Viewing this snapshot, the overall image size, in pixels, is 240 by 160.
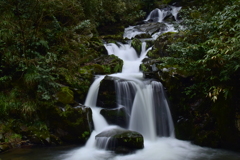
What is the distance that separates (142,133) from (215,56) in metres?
3.45

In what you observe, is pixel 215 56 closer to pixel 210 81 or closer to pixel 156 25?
pixel 210 81

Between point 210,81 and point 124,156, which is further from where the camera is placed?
point 210,81

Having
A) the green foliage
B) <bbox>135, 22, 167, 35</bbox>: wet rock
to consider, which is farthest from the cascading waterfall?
<bbox>135, 22, 167, 35</bbox>: wet rock

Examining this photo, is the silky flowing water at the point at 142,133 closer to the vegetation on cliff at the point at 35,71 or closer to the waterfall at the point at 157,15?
the vegetation on cliff at the point at 35,71

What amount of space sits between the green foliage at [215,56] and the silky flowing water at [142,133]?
1331 mm

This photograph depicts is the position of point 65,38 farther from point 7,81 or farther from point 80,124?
point 80,124

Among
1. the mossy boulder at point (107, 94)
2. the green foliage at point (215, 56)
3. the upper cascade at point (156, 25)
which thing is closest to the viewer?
the green foliage at point (215, 56)

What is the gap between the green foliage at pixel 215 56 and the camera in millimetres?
5512

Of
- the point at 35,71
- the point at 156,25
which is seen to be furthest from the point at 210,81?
the point at 156,25

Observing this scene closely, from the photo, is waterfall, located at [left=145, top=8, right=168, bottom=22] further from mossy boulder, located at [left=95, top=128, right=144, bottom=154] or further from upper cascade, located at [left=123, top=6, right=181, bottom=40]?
mossy boulder, located at [left=95, top=128, right=144, bottom=154]

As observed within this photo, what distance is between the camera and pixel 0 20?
7.07m

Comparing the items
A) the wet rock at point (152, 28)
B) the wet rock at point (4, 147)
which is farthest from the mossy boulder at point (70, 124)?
the wet rock at point (152, 28)

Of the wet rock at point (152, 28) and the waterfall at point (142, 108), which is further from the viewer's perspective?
the wet rock at point (152, 28)

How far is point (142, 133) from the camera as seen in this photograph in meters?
6.80
